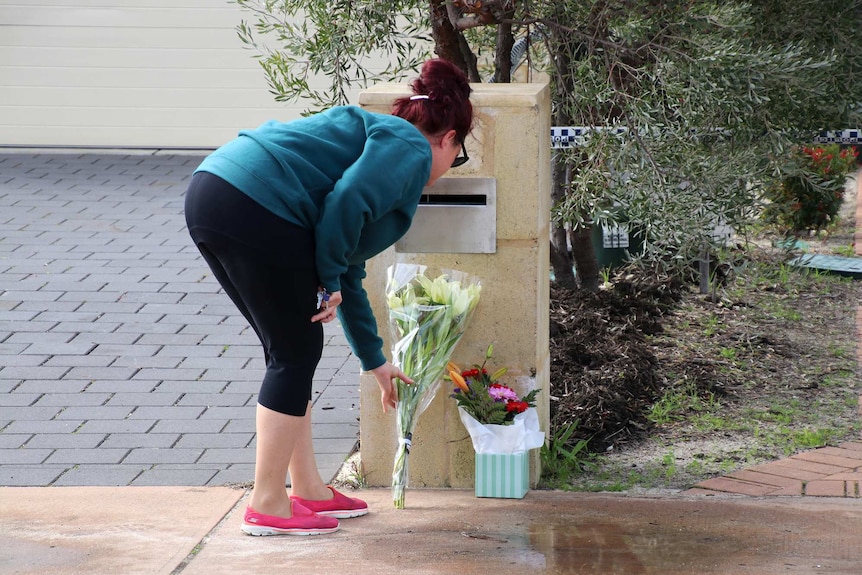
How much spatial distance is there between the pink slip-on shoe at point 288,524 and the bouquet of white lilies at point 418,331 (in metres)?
0.30

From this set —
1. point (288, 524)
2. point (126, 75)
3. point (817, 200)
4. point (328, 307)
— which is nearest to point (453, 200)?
point (328, 307)

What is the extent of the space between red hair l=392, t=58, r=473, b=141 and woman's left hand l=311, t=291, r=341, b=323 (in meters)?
0.57

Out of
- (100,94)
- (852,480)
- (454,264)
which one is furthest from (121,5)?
(852,480)

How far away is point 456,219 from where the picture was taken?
3896 mm

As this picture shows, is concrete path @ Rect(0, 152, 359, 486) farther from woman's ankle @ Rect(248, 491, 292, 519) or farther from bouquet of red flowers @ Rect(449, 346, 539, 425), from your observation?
bouquet of red flowers @ Rect(449, 346, 539, 425)

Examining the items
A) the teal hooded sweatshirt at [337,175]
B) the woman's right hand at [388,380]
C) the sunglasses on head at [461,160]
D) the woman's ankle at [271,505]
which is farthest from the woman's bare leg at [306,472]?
the sunglasses on head at [461,160]

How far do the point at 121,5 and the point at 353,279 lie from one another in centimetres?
950

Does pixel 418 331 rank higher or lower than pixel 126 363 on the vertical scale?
higher

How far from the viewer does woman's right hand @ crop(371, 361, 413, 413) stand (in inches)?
143

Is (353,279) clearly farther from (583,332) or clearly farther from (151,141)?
(151,141)

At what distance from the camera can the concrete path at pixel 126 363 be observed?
4504 mm

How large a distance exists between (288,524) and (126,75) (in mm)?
9451

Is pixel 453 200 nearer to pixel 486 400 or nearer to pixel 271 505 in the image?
pixel 486 400

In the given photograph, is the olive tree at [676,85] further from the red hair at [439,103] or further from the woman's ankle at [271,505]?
the woman's ankle at [271,505]
